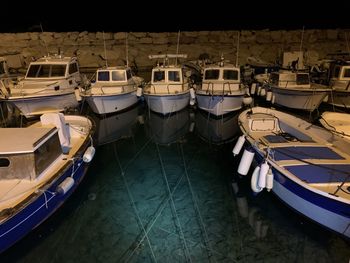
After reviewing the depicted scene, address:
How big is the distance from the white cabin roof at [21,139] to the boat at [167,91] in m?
7.15

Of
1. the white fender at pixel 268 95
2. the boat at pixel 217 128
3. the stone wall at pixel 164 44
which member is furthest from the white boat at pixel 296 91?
the stone wall at pixel 164 44

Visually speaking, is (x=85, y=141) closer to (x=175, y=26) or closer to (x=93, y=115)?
(x=93, y=115)

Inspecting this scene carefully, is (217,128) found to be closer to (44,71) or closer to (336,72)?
(336,72)

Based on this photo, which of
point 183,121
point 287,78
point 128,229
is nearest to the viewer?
point 128,229

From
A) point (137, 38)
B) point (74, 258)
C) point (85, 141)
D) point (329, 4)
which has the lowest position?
point (74, 258)

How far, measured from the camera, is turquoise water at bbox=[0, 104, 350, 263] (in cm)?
654

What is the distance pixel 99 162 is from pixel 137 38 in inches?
713

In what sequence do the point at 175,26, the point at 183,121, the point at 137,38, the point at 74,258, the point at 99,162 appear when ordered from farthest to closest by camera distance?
the point at 175,26 < the point at 137,38 < the point at 183,121 < the point at 99,162 < the point at 74,258

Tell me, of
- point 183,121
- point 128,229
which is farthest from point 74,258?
point 183,121

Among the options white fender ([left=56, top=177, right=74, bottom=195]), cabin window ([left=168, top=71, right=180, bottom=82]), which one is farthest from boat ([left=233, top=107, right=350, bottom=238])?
cabin window ([left=168, top=71, right=180, bottom=82])

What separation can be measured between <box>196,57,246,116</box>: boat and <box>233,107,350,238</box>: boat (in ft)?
13.1

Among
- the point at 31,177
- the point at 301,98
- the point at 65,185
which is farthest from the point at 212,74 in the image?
the point at 31,177

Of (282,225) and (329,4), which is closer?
(282,225)

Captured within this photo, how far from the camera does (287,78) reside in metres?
15.9
